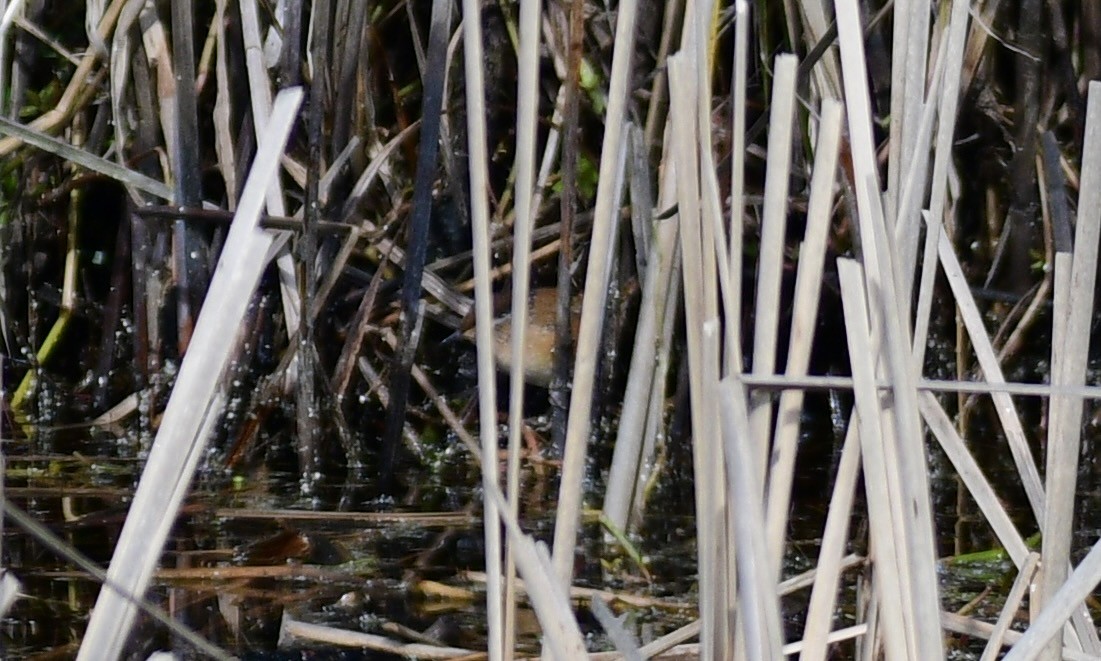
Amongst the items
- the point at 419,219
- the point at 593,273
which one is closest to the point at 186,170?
the point at 419,219

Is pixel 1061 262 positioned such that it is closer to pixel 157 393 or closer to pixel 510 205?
pixel 510 205

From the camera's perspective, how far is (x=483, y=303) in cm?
88

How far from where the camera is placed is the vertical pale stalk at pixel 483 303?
868 mm

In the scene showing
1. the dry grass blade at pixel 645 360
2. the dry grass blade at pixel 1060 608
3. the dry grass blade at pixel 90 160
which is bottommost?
the dry grass blade at pixel 1060 608

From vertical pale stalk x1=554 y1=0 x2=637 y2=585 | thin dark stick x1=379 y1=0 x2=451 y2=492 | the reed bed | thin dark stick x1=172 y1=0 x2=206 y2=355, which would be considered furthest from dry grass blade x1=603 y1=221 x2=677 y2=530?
thin dark stick x1=172 y1=0 x2=206 y2=355

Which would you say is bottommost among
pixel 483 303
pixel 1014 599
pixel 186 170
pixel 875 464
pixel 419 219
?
pixel 1014 599

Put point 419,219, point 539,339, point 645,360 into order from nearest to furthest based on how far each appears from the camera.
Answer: point 645,360
point 419,219
point 539,339

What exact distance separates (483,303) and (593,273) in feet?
0.43

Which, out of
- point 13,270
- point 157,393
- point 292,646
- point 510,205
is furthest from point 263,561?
point 13,270

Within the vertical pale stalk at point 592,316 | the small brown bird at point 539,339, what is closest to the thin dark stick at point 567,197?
the small brown bird at point 539,339

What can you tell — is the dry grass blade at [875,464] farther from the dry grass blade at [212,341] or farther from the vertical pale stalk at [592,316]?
the dry grass blade at [212,341]

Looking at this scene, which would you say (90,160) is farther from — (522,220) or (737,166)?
(737,166)

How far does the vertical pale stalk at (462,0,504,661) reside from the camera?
2.85 ft

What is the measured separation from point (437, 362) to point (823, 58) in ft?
3.98
